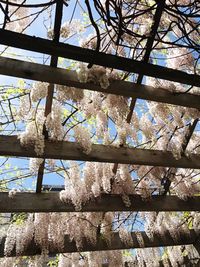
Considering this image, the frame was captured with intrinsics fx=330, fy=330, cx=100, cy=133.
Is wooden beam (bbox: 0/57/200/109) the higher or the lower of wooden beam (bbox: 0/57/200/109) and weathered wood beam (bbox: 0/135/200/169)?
the higher

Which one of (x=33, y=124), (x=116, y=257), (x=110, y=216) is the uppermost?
(x=33, y=124)

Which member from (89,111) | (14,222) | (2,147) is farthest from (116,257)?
(2,147)

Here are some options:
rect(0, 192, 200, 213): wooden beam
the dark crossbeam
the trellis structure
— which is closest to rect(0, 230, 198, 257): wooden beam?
the trellis structure

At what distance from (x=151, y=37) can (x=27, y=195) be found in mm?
1692

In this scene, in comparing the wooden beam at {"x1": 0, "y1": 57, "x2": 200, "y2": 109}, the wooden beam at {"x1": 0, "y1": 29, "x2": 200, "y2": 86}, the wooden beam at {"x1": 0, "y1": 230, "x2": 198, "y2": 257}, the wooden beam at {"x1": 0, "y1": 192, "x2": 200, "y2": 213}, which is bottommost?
the wooden beam at {"x1": 0, "y1": 230, "x2": 198, "y2": 257}

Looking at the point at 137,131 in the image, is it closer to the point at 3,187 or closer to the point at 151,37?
the point at 151,37

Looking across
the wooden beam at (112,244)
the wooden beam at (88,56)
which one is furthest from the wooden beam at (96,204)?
the wooden beam at (88,56)

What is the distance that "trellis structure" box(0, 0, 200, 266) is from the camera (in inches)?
69.1

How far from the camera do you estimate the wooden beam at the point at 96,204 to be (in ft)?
9.00

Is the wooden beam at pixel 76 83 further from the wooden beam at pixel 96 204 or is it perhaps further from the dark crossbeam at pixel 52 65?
the wooden beam at pixel 96 204

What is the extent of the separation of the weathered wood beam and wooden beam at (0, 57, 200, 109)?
0.56 metres

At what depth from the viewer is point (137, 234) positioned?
12.0 ft

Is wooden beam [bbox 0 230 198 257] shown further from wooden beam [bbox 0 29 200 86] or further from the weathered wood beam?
wooden beam [bbox 0 29 200 86]

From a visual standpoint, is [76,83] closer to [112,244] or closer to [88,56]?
[88,56]
